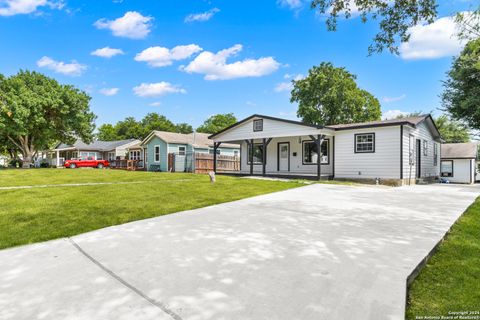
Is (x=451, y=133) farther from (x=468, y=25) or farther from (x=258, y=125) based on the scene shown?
(x=468, y=25)

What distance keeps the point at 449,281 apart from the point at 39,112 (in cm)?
3007

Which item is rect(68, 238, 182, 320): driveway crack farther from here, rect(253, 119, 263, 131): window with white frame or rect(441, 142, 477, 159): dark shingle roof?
rect(441, 142, 477, 159): dark shingle roof

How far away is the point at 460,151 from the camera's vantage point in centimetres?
2314

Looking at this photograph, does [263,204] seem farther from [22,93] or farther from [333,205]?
[22,93]

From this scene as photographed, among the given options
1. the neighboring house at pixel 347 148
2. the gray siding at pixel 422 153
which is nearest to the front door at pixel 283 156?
the neighboring house at pixel 347 148

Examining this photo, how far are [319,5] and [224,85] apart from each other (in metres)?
27.9

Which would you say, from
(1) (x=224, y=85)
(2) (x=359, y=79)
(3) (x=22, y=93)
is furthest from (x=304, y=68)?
(3) (x=22, y=93)

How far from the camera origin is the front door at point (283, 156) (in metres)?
18.7

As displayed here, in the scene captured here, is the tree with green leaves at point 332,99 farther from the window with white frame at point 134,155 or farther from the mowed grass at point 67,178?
the mowed grass at point 67,178

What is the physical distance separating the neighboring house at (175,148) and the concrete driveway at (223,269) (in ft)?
62.1

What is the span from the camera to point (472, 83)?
17.6m

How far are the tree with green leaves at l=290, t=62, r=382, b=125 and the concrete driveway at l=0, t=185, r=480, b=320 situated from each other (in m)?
Result: 30.8

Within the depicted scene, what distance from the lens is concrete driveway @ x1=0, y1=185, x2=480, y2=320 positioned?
90.8 inches

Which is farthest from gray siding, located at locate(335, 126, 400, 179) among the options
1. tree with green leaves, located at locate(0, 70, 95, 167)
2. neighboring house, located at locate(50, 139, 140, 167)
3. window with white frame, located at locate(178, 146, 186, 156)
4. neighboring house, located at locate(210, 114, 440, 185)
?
neighboring house, located at locate(50, 139, 140, 167)
